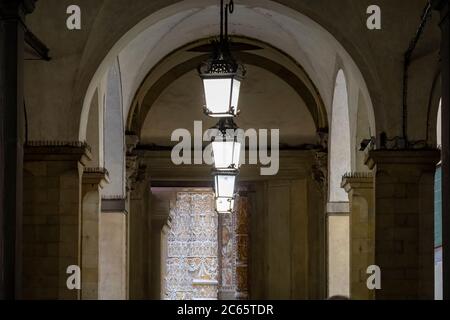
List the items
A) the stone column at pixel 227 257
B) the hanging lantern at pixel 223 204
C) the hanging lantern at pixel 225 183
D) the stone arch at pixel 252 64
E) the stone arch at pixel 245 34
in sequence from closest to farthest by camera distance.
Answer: the hanging lantern at pixel 225 183 < the hanging lantern at pixel 223 204 < the stone arch at pixel 245 34 < the stone arch at pixel 252 64 < the stone column at pixel 227 257

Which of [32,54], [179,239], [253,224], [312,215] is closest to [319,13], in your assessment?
[32,54]

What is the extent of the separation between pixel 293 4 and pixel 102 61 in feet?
8.15

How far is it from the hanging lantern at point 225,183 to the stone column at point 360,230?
1928mm

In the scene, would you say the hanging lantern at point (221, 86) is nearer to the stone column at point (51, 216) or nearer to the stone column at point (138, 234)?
the stone column at point (51, 216)

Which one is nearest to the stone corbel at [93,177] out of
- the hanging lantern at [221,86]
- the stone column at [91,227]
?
the stone column at [91,227]

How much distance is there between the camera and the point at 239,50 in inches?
972

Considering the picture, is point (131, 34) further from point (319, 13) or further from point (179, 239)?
point (179, 239)

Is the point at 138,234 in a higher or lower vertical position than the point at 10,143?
lower

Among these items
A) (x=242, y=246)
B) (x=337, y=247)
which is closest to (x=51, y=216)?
(x=337, y=247)

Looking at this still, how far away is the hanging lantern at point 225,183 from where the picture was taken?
1633cm

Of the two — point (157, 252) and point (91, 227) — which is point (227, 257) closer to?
point (157, 252)

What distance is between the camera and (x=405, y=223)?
15406mm

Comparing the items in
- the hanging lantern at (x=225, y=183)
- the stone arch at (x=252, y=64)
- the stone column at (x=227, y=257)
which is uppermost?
the stone arch at (x=252, y=64)

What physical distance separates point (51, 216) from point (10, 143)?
15.7ft
